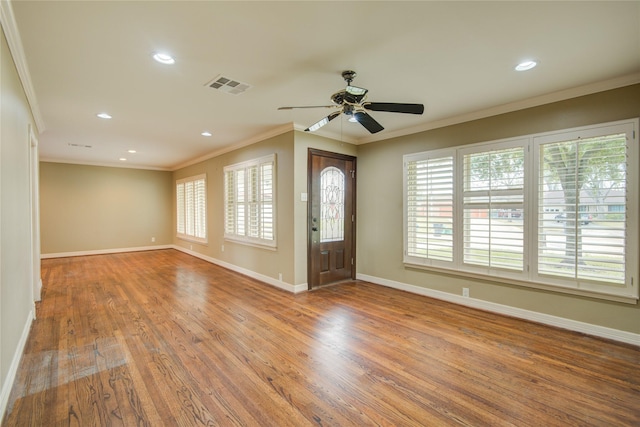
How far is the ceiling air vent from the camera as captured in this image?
117 inches

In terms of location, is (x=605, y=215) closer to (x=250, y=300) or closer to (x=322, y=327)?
(x=322, y=327)

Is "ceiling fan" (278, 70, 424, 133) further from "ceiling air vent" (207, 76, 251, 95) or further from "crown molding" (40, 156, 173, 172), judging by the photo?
"crown molding" (40, 156, 173, 172)

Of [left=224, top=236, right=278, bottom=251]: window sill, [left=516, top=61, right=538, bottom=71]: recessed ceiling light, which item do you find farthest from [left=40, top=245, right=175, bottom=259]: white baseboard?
[left=516, top=61, right=538, bottom=71]: recessed ceiling light

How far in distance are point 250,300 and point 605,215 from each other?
4.24 meters

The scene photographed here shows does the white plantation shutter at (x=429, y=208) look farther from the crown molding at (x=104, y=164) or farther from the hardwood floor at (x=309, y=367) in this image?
the crown molding at (x=104, y=164)

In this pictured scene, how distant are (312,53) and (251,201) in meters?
3.53

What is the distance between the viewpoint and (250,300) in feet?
13.9

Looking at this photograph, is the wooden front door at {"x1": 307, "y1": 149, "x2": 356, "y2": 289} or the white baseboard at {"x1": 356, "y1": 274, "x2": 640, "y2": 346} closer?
the white baseboard at {"x1": 356, "y1": 274, "x2": 640, "y2": 346}

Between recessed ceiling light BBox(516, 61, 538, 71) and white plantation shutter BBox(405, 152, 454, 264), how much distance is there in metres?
1.52

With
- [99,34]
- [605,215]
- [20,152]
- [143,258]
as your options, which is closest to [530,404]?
[605,215]

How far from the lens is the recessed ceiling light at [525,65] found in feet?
8.59

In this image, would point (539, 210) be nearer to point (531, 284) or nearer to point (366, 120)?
point (531, 284)

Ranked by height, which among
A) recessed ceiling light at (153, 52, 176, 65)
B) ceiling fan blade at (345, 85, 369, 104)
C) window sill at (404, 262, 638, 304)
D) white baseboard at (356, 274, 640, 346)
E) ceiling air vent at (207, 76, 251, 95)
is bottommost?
white baseboard at (356, 274, 640, 346)

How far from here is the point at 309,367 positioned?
248 centimetres
